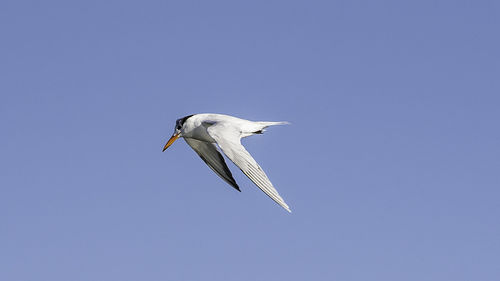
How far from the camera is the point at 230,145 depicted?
61.8ft

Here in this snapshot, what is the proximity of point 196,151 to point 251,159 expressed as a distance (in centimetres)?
662

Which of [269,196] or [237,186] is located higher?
[237,186]

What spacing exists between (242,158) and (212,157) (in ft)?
19.5

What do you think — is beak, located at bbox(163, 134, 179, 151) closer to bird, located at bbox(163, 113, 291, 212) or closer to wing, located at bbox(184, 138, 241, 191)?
bird, located at bbox(163, 113, 291, 212)

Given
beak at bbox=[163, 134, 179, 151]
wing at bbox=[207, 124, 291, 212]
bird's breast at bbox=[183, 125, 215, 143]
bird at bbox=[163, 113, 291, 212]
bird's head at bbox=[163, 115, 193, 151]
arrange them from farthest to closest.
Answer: beak at bbox=[163, 134, 179, 151] → bird's head at bbox=[163, 115, 193, 151] → bird's breast at bbox=[183, 125, 215, 143] → bird at bbox=[163, 113, 291, 212] → wing at bbox=[207, 124, 291, 212]

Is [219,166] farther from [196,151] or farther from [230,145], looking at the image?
[230,145]

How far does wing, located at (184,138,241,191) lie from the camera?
23.4m

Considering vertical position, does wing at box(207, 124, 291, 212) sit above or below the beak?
below

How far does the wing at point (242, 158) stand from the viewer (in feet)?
56.3

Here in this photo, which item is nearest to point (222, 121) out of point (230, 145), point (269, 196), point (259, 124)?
point (259, 124)

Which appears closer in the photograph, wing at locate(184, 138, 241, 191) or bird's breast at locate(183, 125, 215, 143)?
bird's breast at locate(183, 125, 215, 143)

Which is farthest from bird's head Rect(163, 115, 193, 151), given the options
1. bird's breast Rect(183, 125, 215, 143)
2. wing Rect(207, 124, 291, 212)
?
wing Rect(207, 124, 291, 212)

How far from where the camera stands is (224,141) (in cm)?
1911

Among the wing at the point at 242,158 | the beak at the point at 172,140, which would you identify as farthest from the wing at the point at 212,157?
the wing at the point at 242,158
